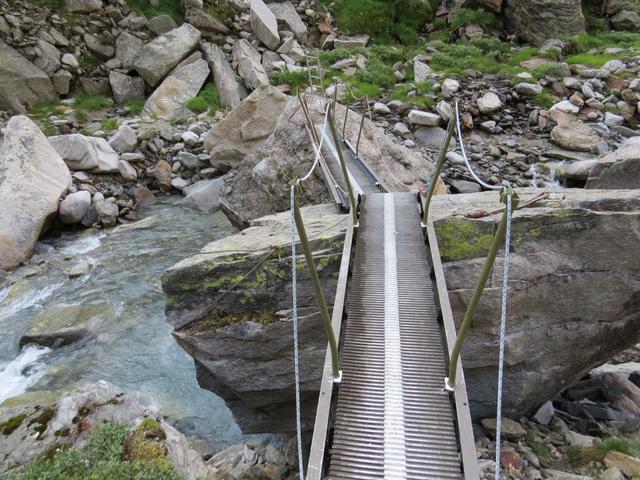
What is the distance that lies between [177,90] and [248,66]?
371 centimetres

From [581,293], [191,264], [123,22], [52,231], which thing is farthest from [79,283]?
[123,22]

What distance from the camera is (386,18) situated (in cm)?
2514

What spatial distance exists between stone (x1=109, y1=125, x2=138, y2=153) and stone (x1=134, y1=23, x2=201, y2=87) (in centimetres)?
555

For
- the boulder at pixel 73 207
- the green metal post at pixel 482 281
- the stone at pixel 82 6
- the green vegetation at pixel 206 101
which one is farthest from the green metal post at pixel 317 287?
the stone at pixel 82 6

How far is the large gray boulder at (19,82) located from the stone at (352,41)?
15.2 meters

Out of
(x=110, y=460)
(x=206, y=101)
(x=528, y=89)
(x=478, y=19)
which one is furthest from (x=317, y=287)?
(x=478, y=19)

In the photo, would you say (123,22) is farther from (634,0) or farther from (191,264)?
(634,0)

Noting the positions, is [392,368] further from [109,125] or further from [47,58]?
[47,58]

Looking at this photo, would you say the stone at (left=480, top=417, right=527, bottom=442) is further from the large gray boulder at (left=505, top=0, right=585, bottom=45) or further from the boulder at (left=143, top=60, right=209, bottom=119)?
the large gray boulder at (left=505, top=0, right=585, bottom=45)

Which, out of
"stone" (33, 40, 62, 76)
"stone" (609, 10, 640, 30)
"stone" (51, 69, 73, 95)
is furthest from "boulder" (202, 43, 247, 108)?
"stone" (609, 10, 640, 30)

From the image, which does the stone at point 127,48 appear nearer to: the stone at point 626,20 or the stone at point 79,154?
the stone at point 79,154

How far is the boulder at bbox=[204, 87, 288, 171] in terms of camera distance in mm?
13328

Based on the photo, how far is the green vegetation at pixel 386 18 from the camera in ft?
81.7

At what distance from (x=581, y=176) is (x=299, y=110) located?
8.09 metres
